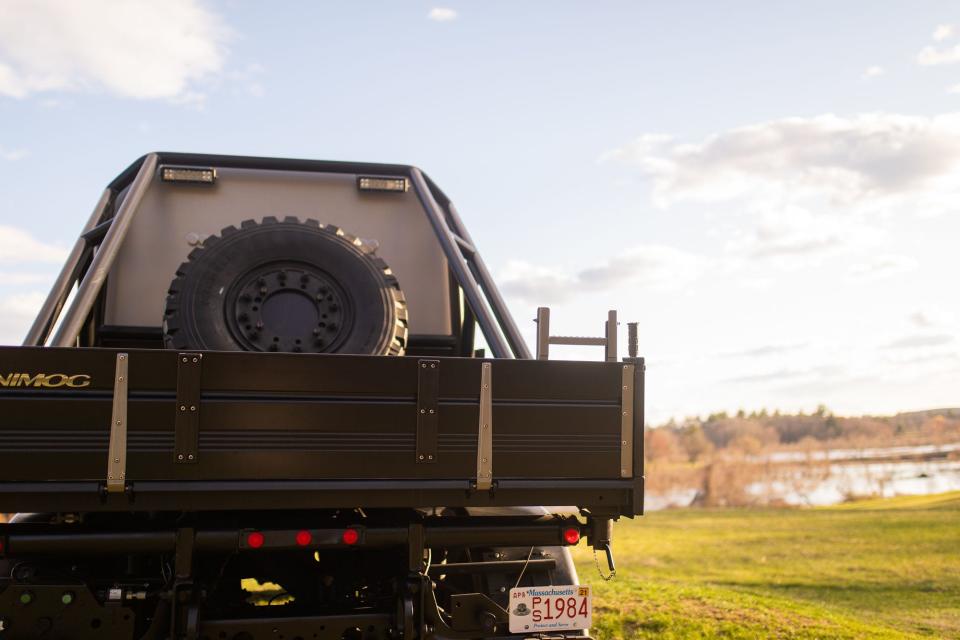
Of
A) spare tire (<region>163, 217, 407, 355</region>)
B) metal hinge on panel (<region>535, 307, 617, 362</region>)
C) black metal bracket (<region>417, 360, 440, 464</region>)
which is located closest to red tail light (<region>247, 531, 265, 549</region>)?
black metal bracket (<region>417, 360, 440, 464</region>)

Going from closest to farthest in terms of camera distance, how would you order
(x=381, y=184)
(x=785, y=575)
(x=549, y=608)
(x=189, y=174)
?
(x=549, y=608) < (x=189, y=174) < (x=381, y=184) < (x=785, y=575)

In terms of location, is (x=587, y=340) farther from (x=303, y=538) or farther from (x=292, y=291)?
(x=292, y=291)

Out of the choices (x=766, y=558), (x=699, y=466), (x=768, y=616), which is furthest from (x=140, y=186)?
(x=699, y=466)

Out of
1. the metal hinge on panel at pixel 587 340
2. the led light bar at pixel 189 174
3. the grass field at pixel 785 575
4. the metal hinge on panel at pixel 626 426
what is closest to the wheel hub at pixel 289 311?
the metal hinge on panel at pixel 587 340

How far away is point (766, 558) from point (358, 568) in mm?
13793

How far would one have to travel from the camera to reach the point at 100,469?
3.71 m

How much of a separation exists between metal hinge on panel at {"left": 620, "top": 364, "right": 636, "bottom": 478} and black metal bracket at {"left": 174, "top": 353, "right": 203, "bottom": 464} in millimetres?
1793

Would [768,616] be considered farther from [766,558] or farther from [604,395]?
[766,558]

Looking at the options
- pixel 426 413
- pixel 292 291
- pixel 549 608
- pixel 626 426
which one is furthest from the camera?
pixel 292 291

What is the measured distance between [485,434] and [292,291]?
1.69m

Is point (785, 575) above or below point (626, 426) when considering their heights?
below

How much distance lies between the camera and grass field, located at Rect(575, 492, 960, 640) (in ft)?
24.6

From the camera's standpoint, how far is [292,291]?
204 inches

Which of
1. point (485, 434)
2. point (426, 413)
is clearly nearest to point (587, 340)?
point (485, 434)
